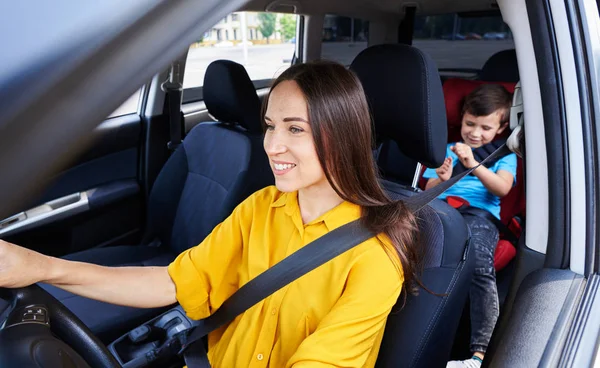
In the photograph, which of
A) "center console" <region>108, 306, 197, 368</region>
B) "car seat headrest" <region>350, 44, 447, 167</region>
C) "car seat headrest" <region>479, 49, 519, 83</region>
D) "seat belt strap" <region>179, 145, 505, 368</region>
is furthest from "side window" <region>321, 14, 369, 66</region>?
"seat belt strap" <region>179, 145, 505, 368</region>

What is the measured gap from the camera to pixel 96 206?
2.44 meters

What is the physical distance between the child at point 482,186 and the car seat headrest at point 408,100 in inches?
15.8

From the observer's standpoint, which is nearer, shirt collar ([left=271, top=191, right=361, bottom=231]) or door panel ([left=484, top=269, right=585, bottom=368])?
door panel ([left=484, top=269, right=585, bottom=368])

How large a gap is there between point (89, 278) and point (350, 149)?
649 millimetres

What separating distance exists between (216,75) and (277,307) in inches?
48.3

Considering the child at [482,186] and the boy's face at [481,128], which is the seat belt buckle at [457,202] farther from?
the boy's face at [481,128]

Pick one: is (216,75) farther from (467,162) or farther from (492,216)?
(492,216)

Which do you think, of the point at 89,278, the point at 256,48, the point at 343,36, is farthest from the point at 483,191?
the point at 256,48

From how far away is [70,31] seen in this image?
0.39m

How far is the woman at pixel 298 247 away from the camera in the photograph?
41.6 inches

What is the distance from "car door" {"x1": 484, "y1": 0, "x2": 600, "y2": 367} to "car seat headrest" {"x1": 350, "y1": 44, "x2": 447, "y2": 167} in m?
0.24

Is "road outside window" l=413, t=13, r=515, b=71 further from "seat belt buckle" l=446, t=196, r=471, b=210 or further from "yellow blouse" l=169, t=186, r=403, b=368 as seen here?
"yellow blouse" l=169, t=186, r=403, b=368


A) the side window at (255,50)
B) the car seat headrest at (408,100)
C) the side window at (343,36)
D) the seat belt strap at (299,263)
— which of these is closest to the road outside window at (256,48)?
the side window at (255,50)

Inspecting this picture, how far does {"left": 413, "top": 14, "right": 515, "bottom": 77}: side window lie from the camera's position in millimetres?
3939
